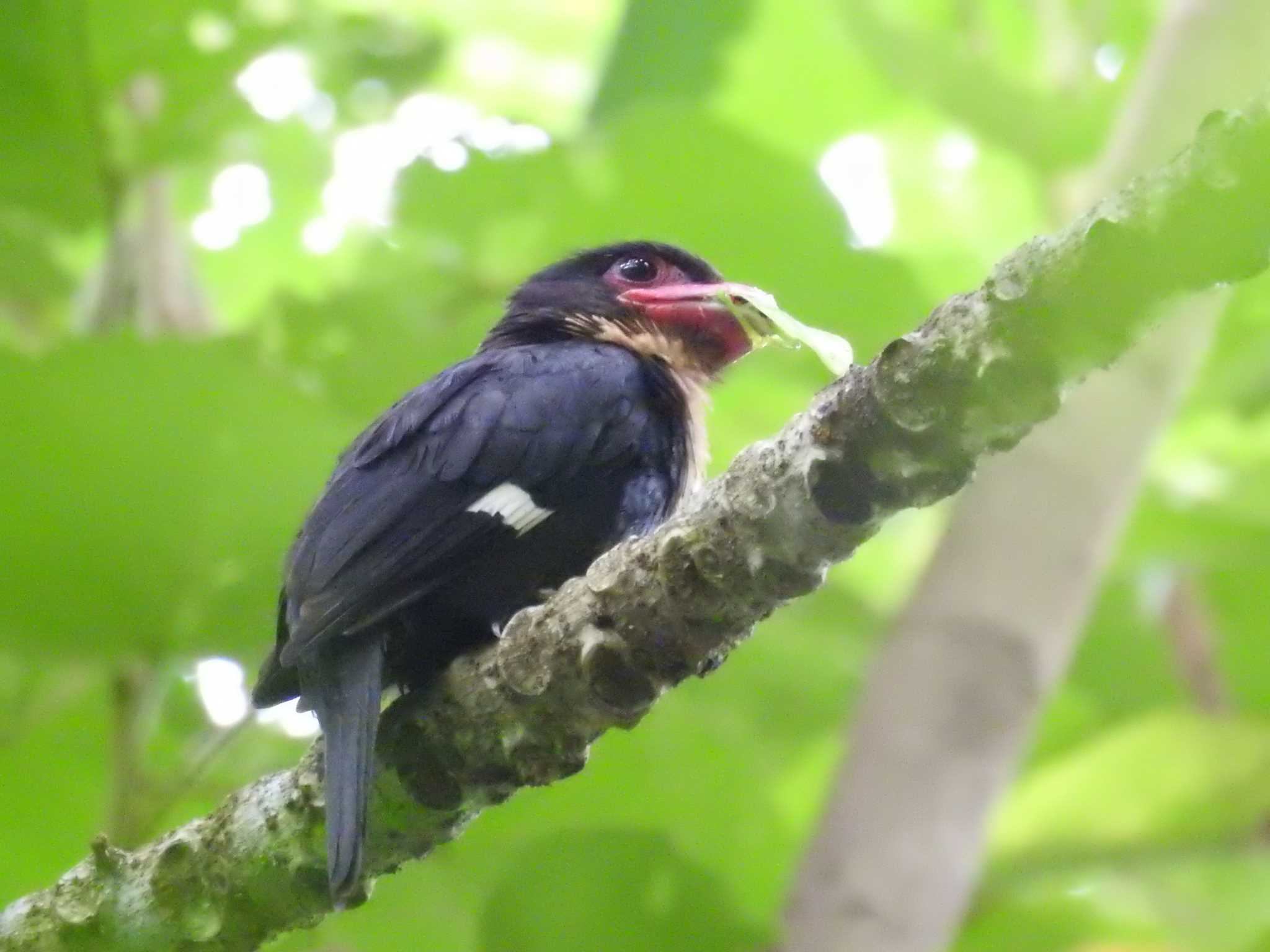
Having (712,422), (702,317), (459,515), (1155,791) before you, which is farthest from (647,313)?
(1155,791)

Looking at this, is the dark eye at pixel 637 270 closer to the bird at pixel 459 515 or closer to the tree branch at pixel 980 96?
the bird at pixel 459 515

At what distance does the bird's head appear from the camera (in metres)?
2.85

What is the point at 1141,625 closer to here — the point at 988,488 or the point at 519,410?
the point at 988,488

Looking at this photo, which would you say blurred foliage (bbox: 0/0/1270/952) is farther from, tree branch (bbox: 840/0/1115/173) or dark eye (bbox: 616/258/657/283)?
dark eye (bbox: 616/258/657/283)

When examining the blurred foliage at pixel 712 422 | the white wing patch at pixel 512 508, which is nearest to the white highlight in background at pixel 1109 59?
the blurred foliage at pixel 712 422

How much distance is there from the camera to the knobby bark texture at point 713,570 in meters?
1.24

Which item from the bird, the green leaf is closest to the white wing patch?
the bird

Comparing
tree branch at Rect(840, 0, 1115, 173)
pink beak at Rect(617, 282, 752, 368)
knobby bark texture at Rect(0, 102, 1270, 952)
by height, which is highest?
tree branch at Rect(840, 0, 1115, 173)

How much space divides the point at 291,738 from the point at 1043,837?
1447mm

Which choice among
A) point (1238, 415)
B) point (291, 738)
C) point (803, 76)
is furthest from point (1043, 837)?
point (803, 76)

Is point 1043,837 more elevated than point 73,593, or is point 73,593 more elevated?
point 73,593

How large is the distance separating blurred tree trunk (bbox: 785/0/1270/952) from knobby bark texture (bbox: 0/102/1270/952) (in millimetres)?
1055

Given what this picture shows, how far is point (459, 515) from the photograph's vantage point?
2242 millimetres

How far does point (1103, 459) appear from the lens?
3166 mm
